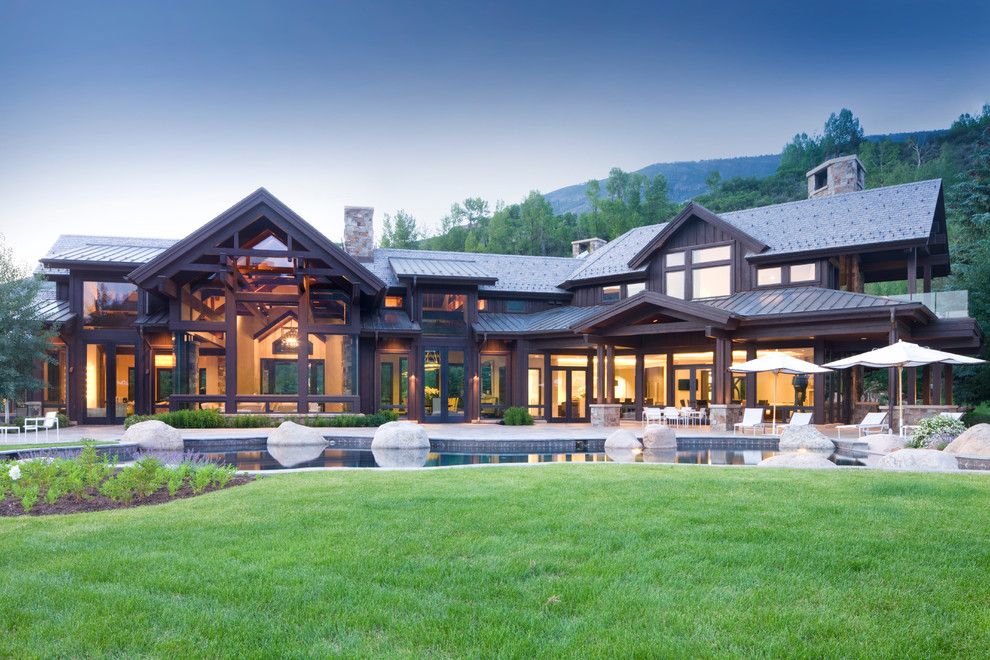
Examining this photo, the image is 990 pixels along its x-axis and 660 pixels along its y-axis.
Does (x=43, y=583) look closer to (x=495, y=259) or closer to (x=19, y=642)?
(x=19, y=642)

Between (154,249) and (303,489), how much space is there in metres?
19.2

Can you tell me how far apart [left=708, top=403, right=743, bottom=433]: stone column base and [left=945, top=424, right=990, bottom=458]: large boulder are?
6888 mm

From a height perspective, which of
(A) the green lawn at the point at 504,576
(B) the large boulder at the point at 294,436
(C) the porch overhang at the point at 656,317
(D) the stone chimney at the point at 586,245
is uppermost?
(D) the stone chimney at the point at 586,245

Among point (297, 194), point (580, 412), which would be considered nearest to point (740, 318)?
point (580, 412)

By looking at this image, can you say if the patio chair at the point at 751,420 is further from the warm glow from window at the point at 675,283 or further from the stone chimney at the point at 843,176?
Answer: the stone chimney at the point at 843,176

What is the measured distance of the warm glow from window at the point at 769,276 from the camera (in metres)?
21.5

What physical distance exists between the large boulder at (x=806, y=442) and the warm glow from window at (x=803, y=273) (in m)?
8.12

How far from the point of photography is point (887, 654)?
10.2 ft

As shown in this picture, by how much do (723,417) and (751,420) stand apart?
0.77m

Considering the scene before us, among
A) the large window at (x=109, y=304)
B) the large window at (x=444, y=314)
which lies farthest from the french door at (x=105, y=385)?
the large window at (x=444, y=314)

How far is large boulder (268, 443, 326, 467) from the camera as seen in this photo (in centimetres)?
1238

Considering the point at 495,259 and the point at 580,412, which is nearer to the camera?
the point at 580,412

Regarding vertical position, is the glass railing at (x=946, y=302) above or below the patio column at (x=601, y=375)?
above

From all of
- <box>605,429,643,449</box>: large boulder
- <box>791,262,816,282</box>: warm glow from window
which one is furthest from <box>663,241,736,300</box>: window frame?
<box>605,429,643,449</box>: large boulder
